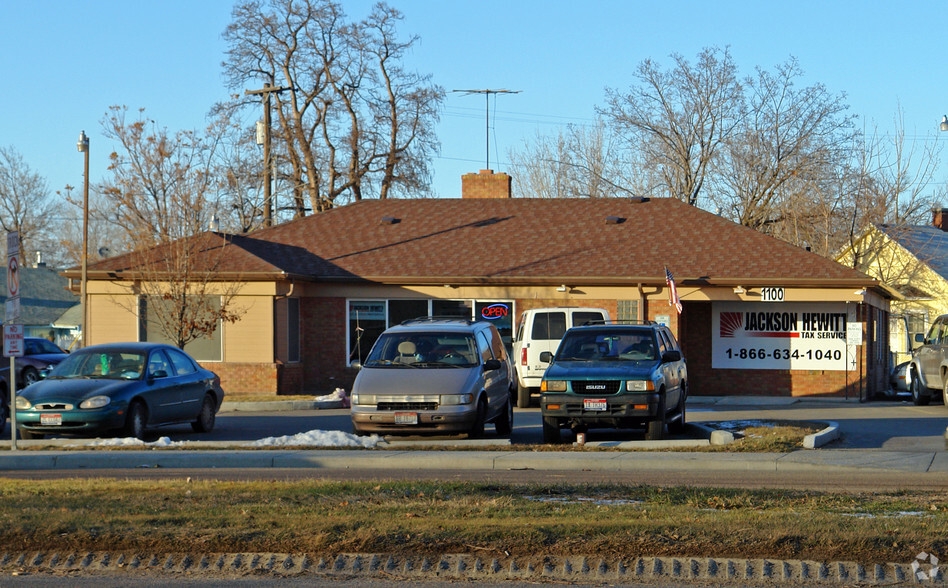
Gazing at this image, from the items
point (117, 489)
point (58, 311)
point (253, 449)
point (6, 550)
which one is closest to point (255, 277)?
point (253, 449)

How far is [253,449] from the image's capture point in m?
15.4

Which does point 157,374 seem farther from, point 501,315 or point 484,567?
point 501,315

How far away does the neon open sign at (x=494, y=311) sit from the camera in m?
28.7

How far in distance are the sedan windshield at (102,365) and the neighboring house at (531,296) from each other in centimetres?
925

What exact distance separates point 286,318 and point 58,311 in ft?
123

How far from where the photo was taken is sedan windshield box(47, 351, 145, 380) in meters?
17.4

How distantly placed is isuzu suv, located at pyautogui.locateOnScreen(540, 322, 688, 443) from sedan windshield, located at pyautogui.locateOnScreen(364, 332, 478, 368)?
Answer: 135cm

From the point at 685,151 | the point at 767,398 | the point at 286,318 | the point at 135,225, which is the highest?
the point at 685,151

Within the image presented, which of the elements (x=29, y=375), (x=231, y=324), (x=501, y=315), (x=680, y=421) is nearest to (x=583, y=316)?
(x=501, y=315)

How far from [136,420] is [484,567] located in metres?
10.7

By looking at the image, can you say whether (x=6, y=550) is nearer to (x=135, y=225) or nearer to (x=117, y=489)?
(x=117, y=489)

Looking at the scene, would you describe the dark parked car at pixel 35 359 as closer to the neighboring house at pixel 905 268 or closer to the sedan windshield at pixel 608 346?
the sedan windshield at pixel 608 346

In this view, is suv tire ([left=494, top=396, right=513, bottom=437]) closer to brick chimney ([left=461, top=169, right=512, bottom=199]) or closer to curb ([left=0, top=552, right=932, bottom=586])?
curb ([left=0, top=552, right=932, bottom=586])

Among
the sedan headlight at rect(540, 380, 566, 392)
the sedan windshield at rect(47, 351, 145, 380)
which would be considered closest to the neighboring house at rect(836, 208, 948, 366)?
the sedan headlight at rect(540, 380, 566, 392)
